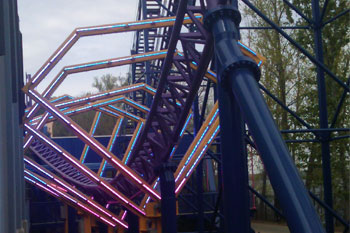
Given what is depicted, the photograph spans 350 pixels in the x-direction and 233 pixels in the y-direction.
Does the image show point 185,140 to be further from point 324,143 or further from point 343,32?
point 324,143

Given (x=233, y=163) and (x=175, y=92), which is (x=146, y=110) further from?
(x=233, y=163)

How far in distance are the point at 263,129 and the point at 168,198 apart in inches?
346

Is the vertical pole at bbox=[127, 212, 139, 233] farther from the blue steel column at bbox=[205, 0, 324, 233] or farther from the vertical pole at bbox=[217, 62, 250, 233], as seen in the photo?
the blue steel column at bbox=[205, 0, 324, 233]

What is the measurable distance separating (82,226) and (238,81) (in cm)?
1639

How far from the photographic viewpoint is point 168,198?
12.5m

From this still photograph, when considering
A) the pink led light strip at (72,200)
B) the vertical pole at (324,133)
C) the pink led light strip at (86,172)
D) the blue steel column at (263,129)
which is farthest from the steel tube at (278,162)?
the pink led light strip at (72,200)

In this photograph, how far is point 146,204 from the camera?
14438mm

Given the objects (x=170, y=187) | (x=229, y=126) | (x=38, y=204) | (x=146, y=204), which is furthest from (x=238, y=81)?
(x=38, y=204)

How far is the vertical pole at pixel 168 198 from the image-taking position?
12320 mm

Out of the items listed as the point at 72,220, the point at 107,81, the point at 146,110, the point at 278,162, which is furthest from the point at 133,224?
the point at 107,81

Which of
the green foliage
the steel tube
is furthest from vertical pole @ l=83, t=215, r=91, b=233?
the steel tube

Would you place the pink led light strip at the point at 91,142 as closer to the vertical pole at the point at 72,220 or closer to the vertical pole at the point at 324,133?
the vertical pole at the point at 324,133

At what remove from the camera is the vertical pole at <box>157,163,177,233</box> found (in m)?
12.3

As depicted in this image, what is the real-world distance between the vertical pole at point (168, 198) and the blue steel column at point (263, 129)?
768 centimetres
